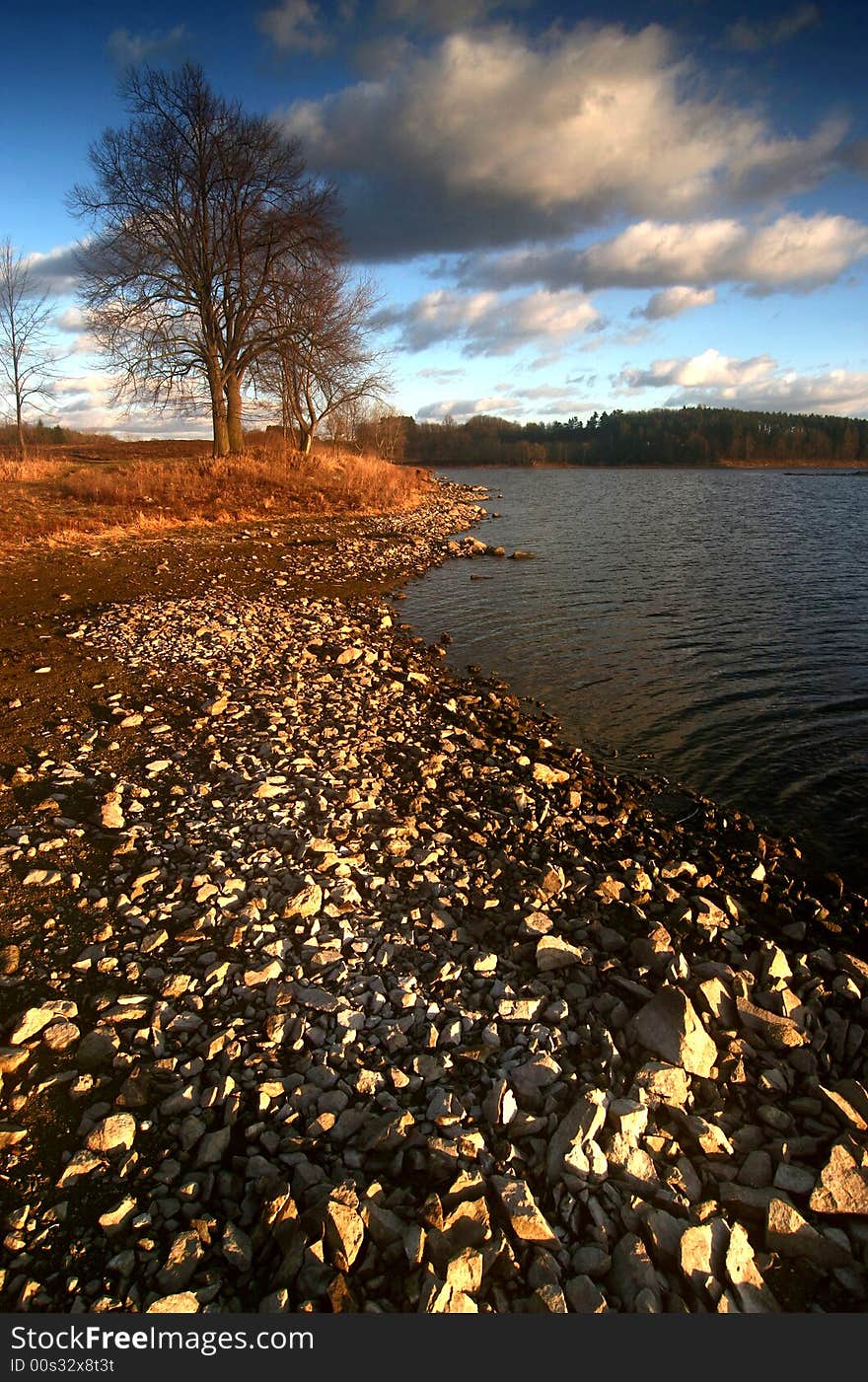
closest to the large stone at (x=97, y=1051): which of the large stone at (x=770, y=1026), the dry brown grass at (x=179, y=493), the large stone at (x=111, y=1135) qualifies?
the large stone at (x=111, y=1135)

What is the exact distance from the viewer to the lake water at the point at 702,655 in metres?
7.84

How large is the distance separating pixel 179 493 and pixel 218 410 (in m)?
9.59

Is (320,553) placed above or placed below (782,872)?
above

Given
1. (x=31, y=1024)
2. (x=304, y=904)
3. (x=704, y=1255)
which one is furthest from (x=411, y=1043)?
(x=31, y=1024)

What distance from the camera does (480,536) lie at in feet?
98.1

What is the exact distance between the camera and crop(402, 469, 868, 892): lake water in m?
7.84

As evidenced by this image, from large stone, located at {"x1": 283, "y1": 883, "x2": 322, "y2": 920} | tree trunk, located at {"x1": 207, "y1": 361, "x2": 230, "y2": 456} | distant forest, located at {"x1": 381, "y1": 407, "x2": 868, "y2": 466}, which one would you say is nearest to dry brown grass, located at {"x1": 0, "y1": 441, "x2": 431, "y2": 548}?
tree trunk, located at {"x1": 207, "y1": 361, "x2": 230, "y2": 456}

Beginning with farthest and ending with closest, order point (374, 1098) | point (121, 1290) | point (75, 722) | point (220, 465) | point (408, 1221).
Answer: point (220, 465)
point (75, 722)
point (374, 1098)
point (408, 1221)
point (121, 1290)

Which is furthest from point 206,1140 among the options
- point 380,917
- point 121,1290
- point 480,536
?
point 480,536

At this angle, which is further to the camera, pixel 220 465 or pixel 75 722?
pixel 220 465

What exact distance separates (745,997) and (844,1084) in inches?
26.7

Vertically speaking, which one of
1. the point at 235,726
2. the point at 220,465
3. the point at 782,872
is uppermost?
the point at 220,465

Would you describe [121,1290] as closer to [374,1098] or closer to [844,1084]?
[374,1098]

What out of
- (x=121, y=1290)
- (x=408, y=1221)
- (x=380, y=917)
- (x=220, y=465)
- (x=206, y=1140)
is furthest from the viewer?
(x=220, y=465)
